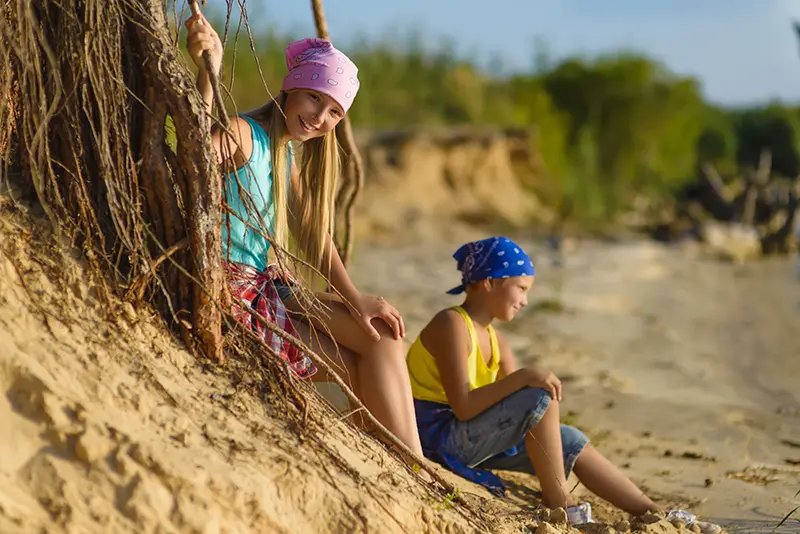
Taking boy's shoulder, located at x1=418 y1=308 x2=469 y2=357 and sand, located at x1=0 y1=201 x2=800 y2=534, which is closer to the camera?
sand, located at x1=0 y1=201 x2=800 y2=534

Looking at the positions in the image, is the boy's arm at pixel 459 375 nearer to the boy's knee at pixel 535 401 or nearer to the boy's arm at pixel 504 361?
the boy's knee at pixel 535 401

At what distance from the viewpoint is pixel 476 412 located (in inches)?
136

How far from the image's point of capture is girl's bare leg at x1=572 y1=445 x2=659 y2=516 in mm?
3453

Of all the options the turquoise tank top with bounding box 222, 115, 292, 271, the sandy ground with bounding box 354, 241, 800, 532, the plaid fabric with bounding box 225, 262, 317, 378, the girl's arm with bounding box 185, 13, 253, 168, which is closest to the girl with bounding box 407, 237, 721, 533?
the sandy ground with bounding box 354, 241, 800, 532

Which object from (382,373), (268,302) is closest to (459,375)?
(382,373)

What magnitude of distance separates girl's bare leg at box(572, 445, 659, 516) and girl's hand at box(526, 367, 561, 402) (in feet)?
1.11

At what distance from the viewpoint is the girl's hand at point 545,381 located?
3.31 meters

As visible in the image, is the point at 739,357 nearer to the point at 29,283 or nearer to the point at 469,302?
the point at 469,302

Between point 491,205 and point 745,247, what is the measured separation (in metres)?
3.80

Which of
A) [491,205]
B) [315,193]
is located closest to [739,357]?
[315,193]

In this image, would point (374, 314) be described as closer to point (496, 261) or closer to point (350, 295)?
point (350, 295)

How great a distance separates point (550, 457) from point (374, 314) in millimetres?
849

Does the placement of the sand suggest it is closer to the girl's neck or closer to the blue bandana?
the girl's neck

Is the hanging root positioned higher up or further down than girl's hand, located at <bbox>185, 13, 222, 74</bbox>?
further down
